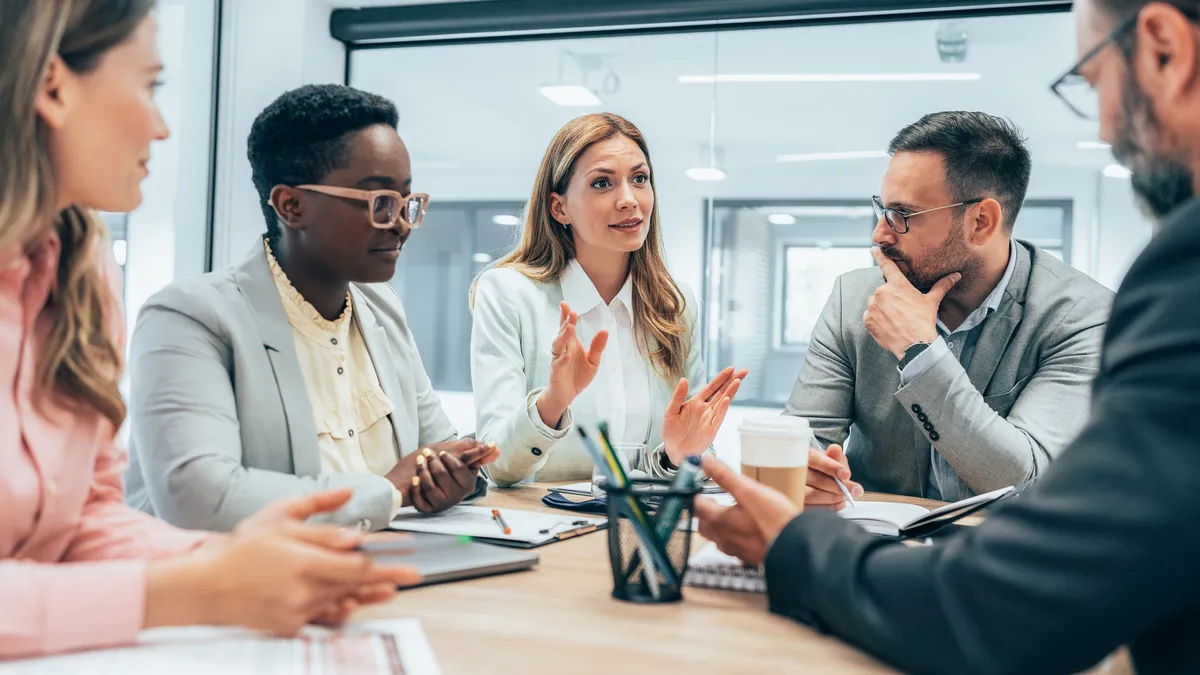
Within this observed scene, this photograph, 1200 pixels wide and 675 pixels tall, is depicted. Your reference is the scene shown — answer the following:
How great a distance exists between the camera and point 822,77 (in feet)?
13.2

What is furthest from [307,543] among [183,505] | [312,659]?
[183,505]

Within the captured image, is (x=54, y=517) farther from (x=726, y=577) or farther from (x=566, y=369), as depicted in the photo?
(x=566, y=369)

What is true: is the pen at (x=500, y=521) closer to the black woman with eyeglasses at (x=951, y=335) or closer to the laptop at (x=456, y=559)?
the laptop at (x=456, y=559)

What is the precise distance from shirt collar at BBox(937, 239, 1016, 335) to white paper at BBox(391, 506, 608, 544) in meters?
1.17

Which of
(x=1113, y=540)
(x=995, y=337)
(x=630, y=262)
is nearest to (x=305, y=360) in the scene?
(x=630, y=262)

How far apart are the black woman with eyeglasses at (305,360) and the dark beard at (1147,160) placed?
110 centimetres

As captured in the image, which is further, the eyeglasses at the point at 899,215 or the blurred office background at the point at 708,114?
the blurred office background at the point at 708,114

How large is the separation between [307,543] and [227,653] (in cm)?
12

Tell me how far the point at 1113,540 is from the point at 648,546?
0.50 metres

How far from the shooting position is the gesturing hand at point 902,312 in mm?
2170

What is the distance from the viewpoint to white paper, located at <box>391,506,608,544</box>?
1.46m

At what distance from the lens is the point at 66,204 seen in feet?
3.70

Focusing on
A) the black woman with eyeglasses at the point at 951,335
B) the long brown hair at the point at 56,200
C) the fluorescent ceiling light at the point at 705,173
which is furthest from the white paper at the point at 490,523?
the fluorescent ceiling light at the point at 705,173

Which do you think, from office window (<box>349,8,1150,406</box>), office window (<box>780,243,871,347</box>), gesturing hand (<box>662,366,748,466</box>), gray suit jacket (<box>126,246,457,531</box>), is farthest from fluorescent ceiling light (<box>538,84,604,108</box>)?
gray suit jacket (<box>126,246,457,531</box>)
